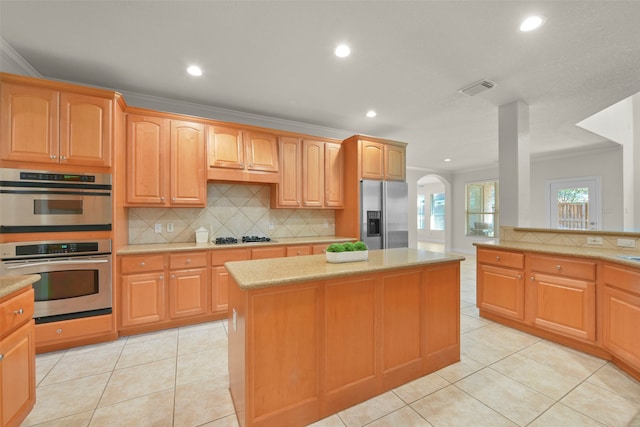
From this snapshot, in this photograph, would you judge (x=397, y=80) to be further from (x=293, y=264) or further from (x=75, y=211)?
(x=75, y=211)

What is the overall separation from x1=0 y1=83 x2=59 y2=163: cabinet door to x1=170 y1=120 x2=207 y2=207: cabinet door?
1.01m

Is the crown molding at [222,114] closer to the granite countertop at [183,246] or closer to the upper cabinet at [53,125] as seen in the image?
the upper cabinet at [53,125]

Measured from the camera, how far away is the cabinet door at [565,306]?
237 cm

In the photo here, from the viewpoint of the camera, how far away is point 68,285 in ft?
8.04

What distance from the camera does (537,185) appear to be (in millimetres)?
6750

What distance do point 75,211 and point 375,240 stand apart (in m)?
3.53

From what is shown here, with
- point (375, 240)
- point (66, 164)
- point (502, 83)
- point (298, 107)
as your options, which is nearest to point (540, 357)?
point (375, 240)

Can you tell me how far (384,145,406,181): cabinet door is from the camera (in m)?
4.31

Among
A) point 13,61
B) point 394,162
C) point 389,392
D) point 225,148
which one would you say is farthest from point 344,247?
point 13,61

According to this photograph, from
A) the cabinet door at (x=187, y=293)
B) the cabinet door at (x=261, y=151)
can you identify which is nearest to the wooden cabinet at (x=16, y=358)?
the cabinet door at (x=187, y=293)

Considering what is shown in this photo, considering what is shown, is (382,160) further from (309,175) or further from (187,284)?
(187,284)

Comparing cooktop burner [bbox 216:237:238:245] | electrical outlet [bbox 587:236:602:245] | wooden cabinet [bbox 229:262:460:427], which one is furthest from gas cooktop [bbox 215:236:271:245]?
electrical outlet [bbox 587:236:602:245]

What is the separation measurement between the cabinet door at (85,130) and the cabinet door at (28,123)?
6 centimetres

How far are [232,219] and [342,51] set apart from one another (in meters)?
2.55
